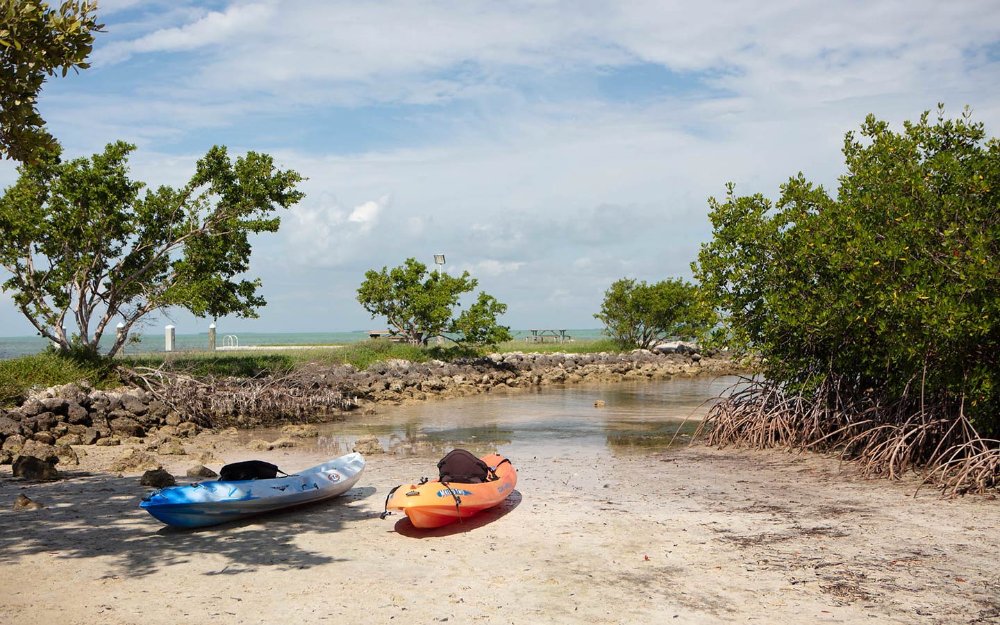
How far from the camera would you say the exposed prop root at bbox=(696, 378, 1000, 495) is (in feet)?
35.5

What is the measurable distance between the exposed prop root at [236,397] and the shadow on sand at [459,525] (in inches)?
438

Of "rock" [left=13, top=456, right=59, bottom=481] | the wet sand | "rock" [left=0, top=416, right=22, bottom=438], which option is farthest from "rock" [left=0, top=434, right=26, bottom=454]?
the wet sand

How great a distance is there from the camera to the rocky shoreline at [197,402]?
53.2 feet

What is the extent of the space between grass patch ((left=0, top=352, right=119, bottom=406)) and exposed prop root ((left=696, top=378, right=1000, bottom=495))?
48.5 ft

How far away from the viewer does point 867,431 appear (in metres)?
12.6

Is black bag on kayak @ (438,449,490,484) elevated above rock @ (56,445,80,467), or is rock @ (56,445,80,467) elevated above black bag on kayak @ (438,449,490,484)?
black bag on kayak @ (438,449,490,484)

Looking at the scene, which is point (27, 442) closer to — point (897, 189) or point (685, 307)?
point (897, 189)

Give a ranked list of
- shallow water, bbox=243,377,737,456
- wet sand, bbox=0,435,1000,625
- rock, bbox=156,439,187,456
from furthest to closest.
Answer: shallow water, bbox=243,377,737,456 < rock, bbox=156,439,187,456 < wet sand, bbox=0,435,1000,625

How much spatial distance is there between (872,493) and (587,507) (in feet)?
12.6

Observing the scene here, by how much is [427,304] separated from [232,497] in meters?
24.7

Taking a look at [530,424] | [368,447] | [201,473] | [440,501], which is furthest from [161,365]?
[440,501]

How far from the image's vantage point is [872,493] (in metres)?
11.1

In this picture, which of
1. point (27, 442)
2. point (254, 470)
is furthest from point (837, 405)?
point (27, 442)

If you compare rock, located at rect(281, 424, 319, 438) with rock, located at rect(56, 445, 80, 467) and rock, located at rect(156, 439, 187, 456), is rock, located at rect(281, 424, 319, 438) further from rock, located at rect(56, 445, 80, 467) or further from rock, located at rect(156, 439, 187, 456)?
rock, located at rect(56, 445, 80, 467)
